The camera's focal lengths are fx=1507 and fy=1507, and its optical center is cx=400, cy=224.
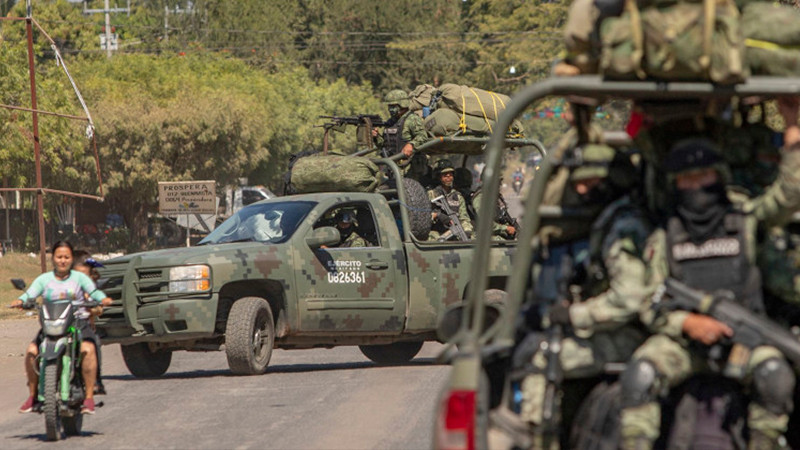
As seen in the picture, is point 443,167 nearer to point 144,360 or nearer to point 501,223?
point 501,223

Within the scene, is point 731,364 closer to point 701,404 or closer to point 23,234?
point 701,404

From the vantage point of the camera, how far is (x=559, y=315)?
231 inches

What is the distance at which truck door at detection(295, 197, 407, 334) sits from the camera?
50.0 feet

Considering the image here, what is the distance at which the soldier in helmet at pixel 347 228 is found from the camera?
52.4 ft

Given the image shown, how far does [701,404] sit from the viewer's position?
572 cm

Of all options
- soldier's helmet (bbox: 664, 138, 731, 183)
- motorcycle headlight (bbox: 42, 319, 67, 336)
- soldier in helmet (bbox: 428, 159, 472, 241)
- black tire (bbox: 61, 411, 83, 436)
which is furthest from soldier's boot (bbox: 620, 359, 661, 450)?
soldier in helmet (bbox: 428, 159, 472, 241)

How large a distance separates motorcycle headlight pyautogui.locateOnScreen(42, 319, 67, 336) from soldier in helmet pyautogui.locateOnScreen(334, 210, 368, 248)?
4.95 metres

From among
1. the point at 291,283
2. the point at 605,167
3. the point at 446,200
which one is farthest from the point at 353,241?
the point at 605,167

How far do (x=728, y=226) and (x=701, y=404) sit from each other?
68 centimetres

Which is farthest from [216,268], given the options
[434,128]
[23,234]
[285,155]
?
[285,155]

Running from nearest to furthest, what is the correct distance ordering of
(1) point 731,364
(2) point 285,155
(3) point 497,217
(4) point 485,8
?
(1) point 731,364, (3) point 497,217, (2) point 285,155, (4) point 485,8

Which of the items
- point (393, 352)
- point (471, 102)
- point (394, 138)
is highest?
point (471, 102)

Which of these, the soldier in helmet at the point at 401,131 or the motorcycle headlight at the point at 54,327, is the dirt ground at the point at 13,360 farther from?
the soldier in helmet at the point at 401,131

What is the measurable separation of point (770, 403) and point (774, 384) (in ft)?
0.29
